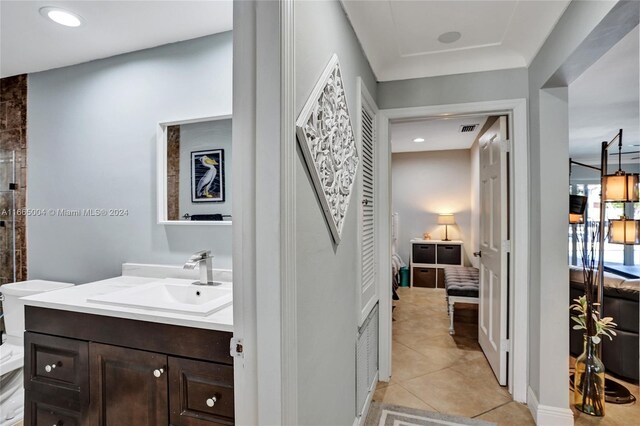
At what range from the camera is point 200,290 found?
1.75 metres

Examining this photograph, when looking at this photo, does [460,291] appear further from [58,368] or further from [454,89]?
[58,368]

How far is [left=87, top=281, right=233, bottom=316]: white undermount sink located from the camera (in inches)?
53.9

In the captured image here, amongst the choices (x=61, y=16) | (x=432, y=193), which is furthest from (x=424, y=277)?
(x=61, y=16)

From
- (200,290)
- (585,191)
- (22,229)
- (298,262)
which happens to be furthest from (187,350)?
(585,191)

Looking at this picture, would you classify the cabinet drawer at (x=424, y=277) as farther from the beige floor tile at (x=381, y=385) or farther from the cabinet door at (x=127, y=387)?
the cabinet door at (x=127, y=387)

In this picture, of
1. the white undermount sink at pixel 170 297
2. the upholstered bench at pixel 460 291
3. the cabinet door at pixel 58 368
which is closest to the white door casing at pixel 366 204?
the white undermount sink at pixel 170 297

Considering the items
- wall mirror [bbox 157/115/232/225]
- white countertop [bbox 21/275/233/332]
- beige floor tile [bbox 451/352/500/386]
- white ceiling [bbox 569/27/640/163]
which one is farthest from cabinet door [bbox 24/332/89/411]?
white ceiling [bbox 569/27/640/163]

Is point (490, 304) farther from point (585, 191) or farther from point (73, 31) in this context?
point (585, 191)

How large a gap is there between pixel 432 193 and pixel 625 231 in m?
3.43

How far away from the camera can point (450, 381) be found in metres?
2.56

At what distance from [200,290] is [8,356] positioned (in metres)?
1.31

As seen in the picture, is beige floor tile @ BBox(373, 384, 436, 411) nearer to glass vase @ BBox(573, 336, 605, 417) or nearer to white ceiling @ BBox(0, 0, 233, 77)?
glass vase @ BBox(573, 336, 605, 417)

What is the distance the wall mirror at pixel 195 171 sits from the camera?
197 cm

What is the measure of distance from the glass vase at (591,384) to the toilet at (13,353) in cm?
345
